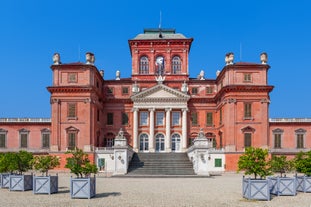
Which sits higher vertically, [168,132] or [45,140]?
[168,132]

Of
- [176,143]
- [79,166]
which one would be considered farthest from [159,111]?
[79,166]

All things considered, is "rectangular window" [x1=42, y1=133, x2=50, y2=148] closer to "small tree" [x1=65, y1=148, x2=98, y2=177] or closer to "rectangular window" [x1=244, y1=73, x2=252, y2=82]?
"rectangular window" [x1=244, y1=73, x2=252, y2=82]

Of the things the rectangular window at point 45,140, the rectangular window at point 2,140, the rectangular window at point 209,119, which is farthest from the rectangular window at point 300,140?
the rectangular window at point 2,140

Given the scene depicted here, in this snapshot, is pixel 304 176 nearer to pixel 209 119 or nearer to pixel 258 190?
pixel 258 190

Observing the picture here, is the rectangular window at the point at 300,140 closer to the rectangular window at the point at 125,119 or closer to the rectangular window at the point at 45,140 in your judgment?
the rectangular window at the point at 125,119

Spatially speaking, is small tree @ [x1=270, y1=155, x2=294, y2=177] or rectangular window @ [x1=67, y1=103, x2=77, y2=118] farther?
rectangular window @ [x1=67, y1=103, x2=77, y2=118]

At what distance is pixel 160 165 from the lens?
42219 mm

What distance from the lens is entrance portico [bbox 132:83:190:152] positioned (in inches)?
2064

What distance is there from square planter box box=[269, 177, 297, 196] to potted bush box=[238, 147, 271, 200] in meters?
1.42

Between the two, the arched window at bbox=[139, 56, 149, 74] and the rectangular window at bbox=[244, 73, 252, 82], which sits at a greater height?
the arched window at bbox=[139, 56, 149, 74]

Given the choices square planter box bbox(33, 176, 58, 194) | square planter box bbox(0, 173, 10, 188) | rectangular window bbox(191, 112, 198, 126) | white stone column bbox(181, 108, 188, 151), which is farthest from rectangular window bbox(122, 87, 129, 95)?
square planter box bbox(33, 176, 58, 194)

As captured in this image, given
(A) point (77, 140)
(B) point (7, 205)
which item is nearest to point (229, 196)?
(B) point (7, 205)

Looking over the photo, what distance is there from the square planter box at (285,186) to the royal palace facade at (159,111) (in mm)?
24693

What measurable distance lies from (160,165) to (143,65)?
1937cm
